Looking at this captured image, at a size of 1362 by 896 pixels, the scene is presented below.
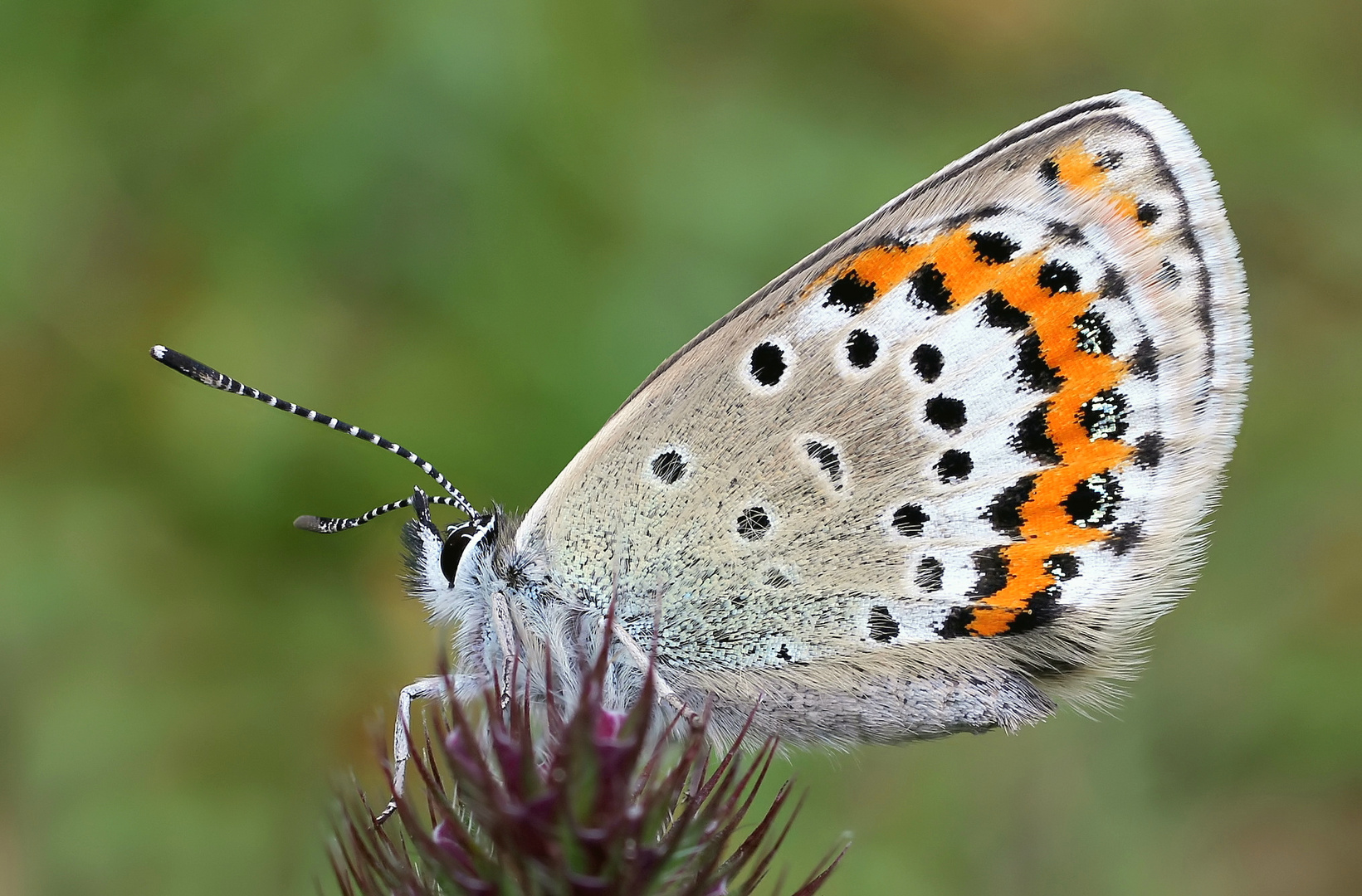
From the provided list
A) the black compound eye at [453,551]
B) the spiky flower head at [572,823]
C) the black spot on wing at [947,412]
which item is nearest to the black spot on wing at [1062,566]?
the black spot on wing at [947,412]

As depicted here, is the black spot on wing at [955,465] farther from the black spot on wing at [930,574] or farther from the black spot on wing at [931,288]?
the black spot on wing at [931,288]

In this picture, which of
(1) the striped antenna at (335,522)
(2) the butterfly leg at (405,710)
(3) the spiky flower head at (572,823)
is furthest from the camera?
(1) the striped antenna at (335,522)

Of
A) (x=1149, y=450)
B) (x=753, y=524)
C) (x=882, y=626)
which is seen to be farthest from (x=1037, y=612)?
(x=753, y=524)

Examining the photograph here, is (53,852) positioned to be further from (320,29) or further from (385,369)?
(320,29)

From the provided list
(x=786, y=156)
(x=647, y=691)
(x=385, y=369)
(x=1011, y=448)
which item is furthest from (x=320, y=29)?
(x=647, y=691)

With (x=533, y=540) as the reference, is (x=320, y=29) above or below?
above

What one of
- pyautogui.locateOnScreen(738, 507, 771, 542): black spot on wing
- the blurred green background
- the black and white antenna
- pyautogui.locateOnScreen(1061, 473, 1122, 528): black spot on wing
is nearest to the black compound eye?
the black and white antenna

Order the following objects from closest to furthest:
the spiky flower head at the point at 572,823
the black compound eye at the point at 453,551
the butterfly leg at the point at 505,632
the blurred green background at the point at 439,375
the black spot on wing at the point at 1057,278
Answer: the spiky flower head at the point at 572,823 < the butterfly leg at the point at 505,632 < the black spot on wing at the point at 1057,278 < the black compound eye at the point at 453,551 < the blurred green background at the point at 439,375

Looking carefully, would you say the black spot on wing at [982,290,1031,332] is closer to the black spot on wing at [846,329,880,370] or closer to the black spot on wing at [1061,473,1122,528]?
the black spot on wing at [846,329,880,370]
